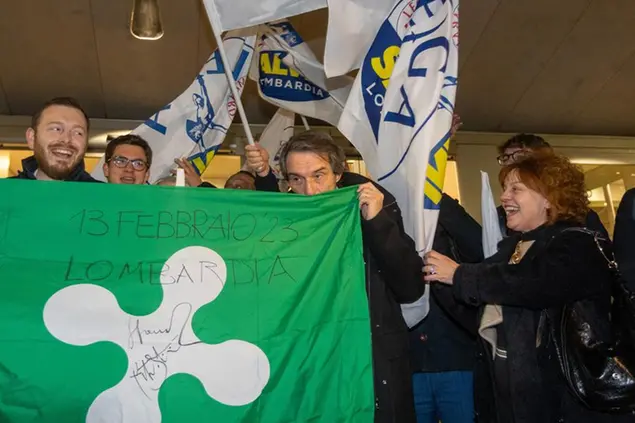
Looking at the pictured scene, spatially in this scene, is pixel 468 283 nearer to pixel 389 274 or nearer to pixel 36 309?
pixel 389 274

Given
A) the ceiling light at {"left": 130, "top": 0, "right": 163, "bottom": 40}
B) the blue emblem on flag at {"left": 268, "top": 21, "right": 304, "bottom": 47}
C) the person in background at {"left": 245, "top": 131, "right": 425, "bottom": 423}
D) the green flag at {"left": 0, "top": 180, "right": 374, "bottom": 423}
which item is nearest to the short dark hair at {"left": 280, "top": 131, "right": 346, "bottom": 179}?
the person in background at {"left": 245, "top": 131, "right": 425, "bottom": 423}

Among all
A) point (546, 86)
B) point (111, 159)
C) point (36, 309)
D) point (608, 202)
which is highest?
point (546, 86)

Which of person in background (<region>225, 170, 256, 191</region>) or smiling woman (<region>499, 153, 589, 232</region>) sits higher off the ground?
person in background (<region>225, 170, 256, 191</region>)

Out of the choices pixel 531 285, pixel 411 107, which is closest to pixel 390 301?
pixel 531 285

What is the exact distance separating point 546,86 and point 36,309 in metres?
4.28

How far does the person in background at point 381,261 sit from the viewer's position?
1.60 meters

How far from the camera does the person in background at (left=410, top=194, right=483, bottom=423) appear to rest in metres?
1.90

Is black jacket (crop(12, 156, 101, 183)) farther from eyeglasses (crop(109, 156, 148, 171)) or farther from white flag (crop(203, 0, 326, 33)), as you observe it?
white flag (crop(203, 0, 326, 33))

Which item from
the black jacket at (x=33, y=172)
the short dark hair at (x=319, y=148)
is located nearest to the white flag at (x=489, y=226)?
the short dark hair at (x=319, y=148)

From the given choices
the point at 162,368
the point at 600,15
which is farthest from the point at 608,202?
the point at 162,368

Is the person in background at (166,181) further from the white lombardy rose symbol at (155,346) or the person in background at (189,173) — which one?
the white lombardy rose symbol at (155,346)

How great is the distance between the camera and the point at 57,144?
72.9 inches

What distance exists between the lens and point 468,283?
5.65 feet

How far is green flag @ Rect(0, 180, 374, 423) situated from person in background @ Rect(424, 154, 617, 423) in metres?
0.36
